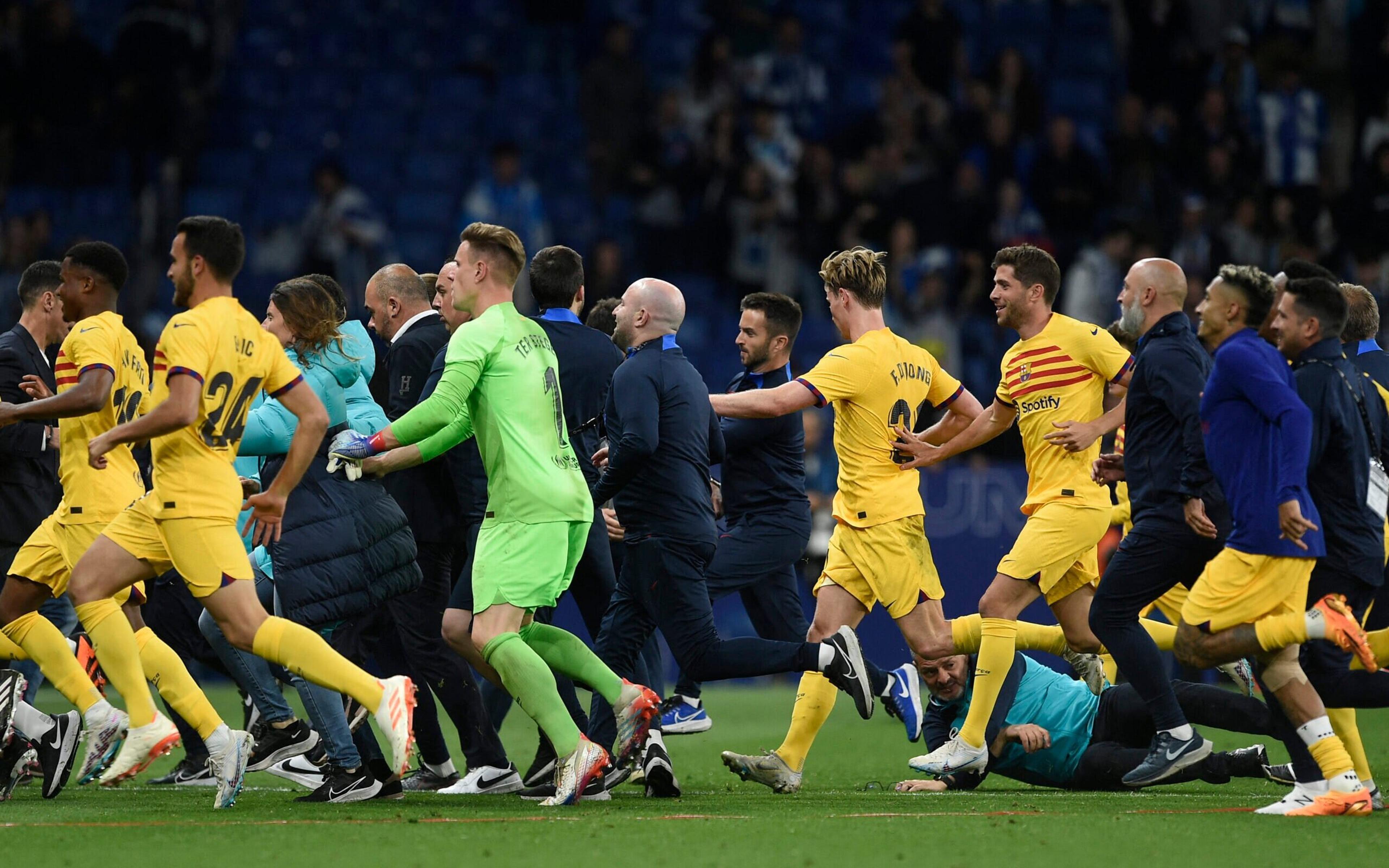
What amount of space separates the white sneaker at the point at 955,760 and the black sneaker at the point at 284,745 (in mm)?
2830

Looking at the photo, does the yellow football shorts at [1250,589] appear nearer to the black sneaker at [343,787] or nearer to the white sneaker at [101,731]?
the black sneaker at [343,787]

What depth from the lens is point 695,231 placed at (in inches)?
670

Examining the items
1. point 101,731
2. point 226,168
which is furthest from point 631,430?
point 226,168

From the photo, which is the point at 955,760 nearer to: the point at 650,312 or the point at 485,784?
the point at 485,784

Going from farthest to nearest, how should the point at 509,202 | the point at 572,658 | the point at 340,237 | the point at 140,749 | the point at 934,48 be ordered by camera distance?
the point at 934,48
the point at 509,202
the point at 340,237
the point at 572,658
the point at 140,749

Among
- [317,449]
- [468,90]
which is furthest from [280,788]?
[468,90]

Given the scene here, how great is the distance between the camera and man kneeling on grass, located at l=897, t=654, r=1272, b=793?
24.6 feet

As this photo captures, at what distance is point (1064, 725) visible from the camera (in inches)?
304

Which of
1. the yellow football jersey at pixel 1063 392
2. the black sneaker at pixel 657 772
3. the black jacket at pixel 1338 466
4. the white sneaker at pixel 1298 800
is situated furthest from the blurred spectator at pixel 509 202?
the white sneaker at pixel 1298 800

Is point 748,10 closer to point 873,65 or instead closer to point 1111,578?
point 873,65

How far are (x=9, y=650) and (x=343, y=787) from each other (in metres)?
1.74

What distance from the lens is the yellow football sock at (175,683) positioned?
6719 mm

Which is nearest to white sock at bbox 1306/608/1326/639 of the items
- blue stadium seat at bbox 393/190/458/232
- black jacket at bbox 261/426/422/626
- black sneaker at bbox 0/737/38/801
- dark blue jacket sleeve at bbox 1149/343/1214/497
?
dark blue jacket sleeve at bbox 1149/343/1214/497

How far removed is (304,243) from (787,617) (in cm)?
960
